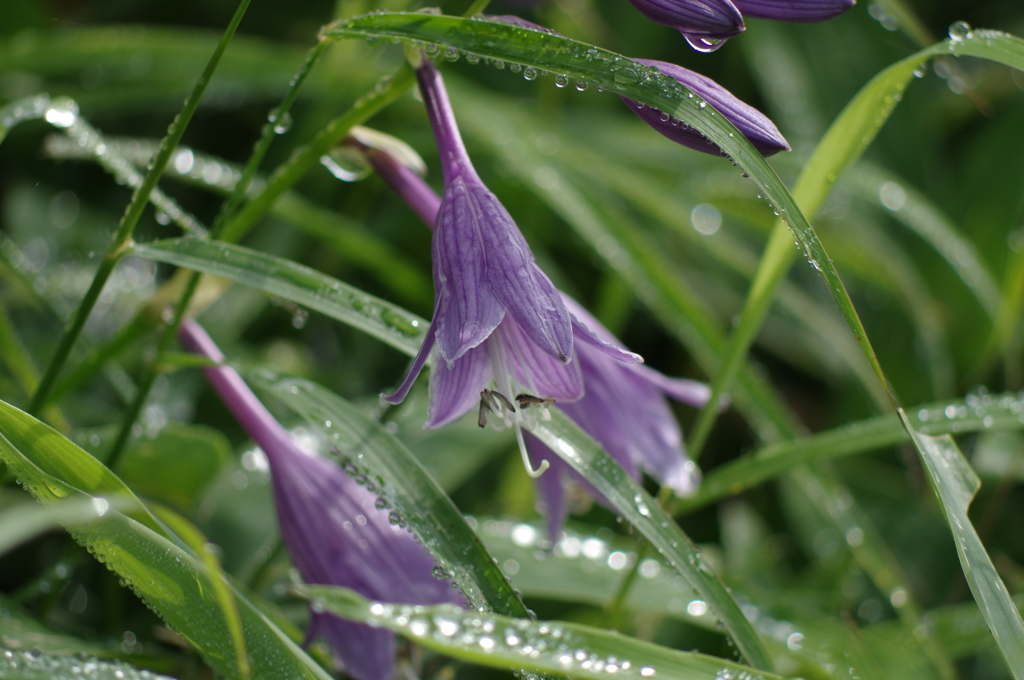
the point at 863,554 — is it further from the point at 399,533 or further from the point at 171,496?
the point at 171,496

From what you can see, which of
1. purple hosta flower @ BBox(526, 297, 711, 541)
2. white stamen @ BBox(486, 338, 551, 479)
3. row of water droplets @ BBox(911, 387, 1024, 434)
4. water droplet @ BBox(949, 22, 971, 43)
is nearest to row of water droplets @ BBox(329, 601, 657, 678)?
white stamen @ BBox(486, 338, 551, 479)

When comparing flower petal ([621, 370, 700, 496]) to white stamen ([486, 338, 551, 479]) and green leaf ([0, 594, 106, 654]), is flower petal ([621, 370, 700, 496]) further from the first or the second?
green leaf ([0, 594, 106, 654])

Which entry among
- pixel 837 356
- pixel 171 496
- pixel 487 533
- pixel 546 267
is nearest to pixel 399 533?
pixel 487 533

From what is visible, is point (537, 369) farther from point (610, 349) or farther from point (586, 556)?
point (586, 556)

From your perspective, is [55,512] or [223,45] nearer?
[55,512]

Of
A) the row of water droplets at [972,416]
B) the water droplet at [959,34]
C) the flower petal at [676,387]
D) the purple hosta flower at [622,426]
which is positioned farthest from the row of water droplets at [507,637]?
the water droplet at [959,34]

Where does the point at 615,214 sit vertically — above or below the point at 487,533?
above

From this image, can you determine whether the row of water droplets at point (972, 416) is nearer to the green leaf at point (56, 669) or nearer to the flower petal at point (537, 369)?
the flower petal at point (537, 369)
